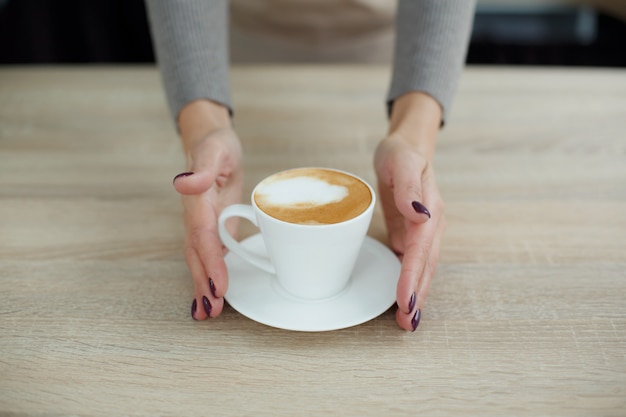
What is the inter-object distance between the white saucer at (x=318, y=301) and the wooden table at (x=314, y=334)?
0.02m

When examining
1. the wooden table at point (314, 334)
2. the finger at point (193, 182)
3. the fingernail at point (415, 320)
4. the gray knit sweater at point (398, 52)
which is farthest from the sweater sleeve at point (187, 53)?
the fingernail at point (415, 320)

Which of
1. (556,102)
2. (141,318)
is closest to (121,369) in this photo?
(141,318)

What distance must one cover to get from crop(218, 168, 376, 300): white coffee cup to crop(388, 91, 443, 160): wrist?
178 mm

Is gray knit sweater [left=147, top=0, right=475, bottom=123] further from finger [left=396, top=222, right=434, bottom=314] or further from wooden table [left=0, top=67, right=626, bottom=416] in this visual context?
finger [left=396, top=222, right=434, bottom=314]

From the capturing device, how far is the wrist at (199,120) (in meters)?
0.87

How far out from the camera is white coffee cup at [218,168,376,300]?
1.95ft

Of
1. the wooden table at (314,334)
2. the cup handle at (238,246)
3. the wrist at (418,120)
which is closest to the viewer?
the wooden table at (314,334)

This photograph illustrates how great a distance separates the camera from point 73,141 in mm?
1053

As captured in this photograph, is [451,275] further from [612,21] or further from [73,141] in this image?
[612,21]

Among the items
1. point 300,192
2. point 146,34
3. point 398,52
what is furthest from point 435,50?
point 146,34

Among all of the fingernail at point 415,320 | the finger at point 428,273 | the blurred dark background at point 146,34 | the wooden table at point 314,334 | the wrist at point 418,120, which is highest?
the wrist at point 418,120

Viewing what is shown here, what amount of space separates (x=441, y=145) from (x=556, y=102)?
0.98 ft

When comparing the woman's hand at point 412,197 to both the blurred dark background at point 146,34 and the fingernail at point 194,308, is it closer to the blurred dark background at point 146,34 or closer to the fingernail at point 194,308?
the fingernail at point 194,308

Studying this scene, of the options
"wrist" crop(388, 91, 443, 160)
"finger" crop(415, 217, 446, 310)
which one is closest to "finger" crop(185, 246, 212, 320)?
"finger" crop(415, 217, 446, 310)
